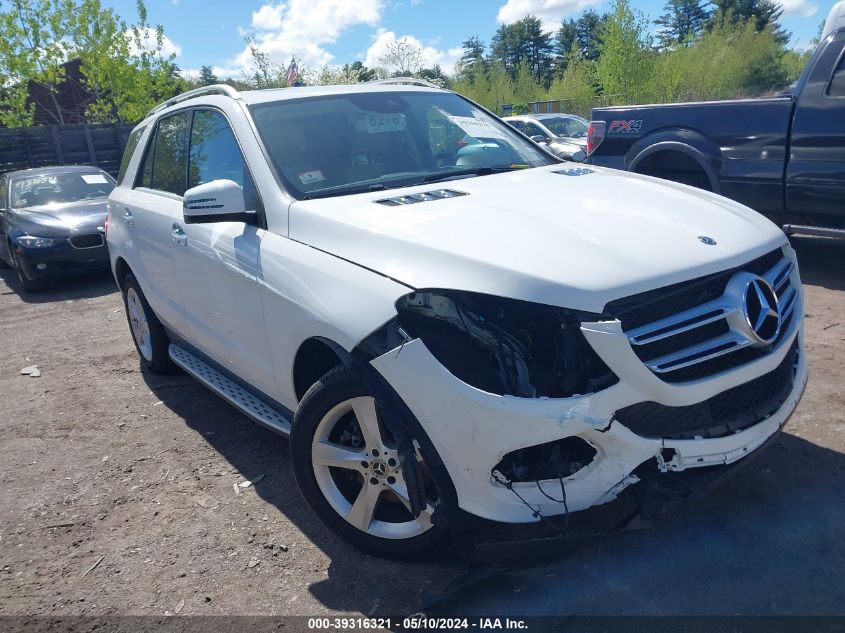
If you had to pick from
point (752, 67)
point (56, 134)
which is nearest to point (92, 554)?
point (56, 134)

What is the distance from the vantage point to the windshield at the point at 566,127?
1686 cm

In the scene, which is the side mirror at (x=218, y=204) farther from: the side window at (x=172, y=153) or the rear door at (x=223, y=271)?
the side window at (x=172, y=153)

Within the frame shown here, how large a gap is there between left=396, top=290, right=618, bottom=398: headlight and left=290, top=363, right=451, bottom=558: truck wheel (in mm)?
368

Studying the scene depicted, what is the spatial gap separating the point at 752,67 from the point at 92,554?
38.3m

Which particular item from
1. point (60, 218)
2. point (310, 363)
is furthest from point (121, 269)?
point (60, 218)

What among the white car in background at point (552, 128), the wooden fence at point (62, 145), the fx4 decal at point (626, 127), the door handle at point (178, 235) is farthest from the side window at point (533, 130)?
the door handle at point (178, 235)

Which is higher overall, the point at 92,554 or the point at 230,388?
the point at 230,388

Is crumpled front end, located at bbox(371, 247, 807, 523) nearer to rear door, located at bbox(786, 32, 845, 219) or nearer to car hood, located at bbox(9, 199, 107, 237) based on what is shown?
rear door, located at bbox(786, 32, 845, 219)

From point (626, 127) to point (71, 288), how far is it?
732cm

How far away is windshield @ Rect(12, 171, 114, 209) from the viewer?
33.5ft

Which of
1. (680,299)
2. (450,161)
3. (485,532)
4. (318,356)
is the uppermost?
(450,161)

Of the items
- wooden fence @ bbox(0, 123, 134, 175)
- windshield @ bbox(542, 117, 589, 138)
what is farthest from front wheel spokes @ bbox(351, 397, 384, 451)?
wooden fence @ bbox(0, 123, 134, 175)

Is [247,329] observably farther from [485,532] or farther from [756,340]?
[756,340]

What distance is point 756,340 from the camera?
8.43 feet
